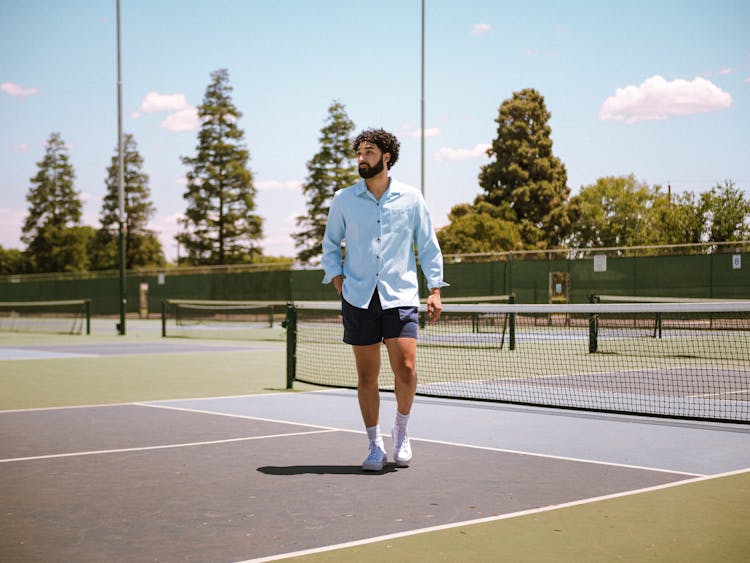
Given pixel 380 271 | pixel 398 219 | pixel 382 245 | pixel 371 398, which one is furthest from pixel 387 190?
pixel 371 398

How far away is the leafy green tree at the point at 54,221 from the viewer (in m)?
73.9

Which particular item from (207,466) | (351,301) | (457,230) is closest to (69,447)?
(207,466)

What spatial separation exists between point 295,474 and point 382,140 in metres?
1.96

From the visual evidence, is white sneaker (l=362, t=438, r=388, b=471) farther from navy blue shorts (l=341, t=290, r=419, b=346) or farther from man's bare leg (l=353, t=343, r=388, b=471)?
navy blue shorts (l=341, t=290, r=419, b=346)

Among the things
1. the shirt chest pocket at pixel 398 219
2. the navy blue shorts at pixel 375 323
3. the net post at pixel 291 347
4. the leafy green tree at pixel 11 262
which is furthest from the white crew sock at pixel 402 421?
the leafy green tree at pixel 11 262

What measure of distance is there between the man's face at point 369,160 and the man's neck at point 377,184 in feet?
0.10

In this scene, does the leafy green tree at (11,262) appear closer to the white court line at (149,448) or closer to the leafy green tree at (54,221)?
the leafy green tree at (54,221)

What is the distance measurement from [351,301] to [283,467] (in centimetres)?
105

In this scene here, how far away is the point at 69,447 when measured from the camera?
6.99 m

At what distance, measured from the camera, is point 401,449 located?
6113mm

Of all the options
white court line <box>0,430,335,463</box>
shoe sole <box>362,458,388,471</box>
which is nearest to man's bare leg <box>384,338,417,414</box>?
shoe sole <box>362,458,388,471</box>

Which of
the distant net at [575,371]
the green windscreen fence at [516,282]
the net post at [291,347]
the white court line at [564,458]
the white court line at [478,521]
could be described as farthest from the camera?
the green windscreen fence at [516,282]

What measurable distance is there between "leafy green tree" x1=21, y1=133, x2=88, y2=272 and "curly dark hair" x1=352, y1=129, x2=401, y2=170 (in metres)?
70.7

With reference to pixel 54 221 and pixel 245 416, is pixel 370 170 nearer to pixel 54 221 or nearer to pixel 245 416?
pixel 245 416
